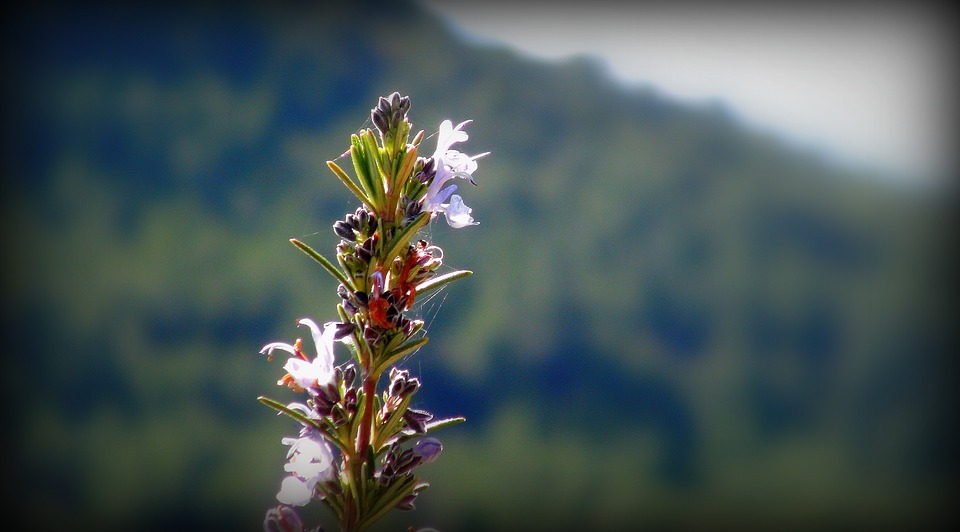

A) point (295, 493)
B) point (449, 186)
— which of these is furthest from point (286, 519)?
point (449, 186)

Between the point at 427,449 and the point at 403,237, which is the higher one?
the point at 403,237

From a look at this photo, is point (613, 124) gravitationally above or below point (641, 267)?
above

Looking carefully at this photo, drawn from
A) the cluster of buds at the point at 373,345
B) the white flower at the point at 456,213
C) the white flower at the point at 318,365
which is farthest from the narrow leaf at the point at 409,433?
the white flower at the point at 456,213

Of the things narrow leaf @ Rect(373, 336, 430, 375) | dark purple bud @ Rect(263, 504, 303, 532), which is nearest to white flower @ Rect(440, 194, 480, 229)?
narrow leaf @ Rect(373, 336, 430, 375)

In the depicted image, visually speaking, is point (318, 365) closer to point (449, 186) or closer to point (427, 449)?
point (427, 449)

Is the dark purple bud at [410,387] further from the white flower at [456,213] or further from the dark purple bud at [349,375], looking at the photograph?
the white flower at [456,213]

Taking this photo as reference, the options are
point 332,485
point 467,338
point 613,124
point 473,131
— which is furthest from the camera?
point 613,124

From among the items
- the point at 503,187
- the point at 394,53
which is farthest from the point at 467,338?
the point at 394,53

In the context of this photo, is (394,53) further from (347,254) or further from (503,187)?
(347,254)
